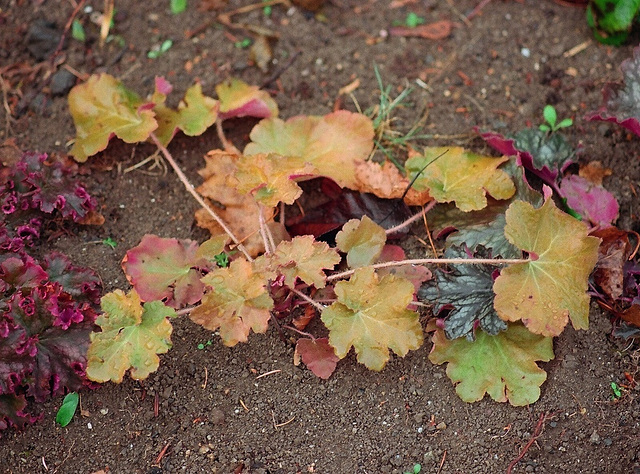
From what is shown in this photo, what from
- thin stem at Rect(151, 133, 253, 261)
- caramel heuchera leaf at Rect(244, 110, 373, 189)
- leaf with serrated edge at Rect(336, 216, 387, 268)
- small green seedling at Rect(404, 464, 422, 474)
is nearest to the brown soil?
small green seedling at Rect(404, 464, 422, 474)

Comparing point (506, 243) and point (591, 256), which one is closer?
point (591, 256)

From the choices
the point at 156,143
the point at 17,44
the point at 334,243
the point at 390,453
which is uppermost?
the point at 17,44

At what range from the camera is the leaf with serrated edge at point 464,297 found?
7.22 feet

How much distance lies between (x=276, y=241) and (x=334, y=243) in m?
0.21

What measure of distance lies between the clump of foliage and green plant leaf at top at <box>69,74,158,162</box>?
234mm

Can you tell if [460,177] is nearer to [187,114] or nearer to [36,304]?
[187,114]

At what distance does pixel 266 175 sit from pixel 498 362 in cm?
97

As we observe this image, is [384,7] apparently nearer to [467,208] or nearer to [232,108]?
[232,108]

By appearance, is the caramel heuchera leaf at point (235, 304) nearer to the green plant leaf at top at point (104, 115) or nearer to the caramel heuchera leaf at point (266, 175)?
the caramel heuchera leaf at point (266, 175)

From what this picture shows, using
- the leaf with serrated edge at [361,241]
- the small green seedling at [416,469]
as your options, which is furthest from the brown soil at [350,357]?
the leaf with serrated edge at [361,241]

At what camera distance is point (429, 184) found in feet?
8.07

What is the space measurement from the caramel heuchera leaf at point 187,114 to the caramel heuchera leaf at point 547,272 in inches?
47.5

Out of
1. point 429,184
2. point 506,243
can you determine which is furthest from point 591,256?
point 429,184

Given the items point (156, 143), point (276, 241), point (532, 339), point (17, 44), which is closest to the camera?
point (532, 339)
